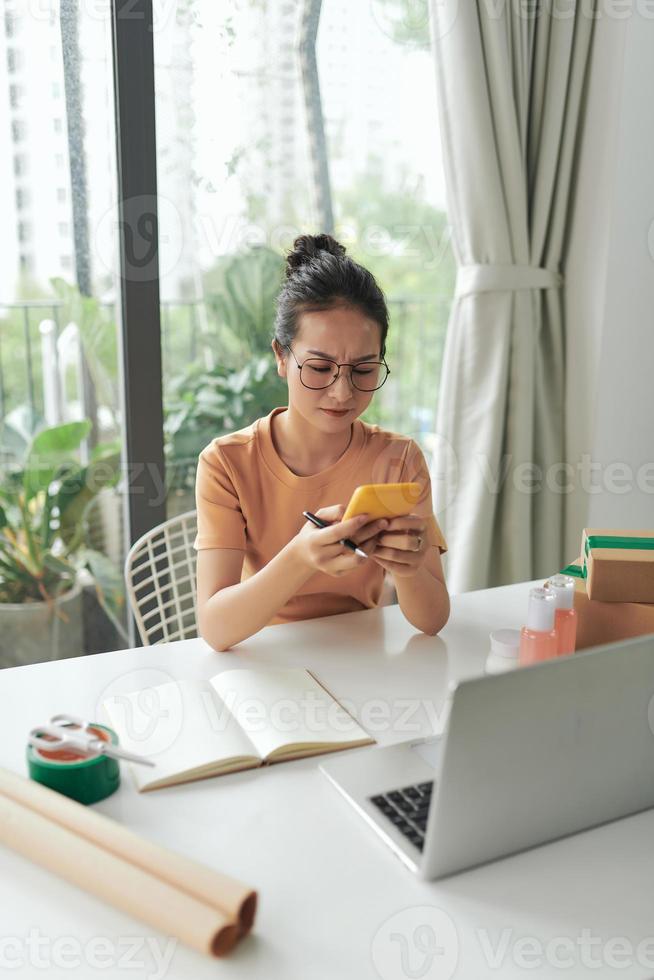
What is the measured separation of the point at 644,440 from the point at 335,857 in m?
1.87

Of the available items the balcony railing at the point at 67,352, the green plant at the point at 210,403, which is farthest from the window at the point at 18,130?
the green plant at the point at 210,403

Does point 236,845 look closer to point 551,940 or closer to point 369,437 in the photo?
point 551,940

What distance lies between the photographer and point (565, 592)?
3.76ft

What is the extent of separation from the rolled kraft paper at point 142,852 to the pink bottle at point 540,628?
1.68 feet

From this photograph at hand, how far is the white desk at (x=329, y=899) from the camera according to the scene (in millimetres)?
725

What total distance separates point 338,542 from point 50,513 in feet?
4.12

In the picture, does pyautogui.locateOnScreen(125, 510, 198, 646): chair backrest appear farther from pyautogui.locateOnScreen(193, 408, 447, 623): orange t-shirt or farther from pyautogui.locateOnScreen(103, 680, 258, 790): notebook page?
pyautogui.locateOnScreen(103, 680, 258, 790): notebook page

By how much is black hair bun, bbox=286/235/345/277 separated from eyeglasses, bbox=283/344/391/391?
0.63ft

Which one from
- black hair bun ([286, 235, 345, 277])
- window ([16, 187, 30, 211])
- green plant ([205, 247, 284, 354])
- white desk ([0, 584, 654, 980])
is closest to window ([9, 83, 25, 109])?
window ([16, 187, 30, 211])

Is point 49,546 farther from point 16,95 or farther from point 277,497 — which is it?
point 16,95

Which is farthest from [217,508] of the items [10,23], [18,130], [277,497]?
[10,23]

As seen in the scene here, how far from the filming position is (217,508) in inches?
56.8

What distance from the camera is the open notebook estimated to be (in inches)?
39.0

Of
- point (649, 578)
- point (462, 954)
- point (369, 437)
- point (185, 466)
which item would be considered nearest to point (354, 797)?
point (462, 954)
